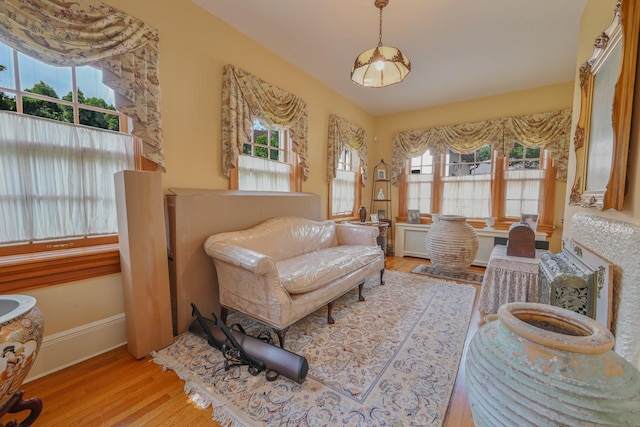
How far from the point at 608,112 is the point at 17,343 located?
9.24ft

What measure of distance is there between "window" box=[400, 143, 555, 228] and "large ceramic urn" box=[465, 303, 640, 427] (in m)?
3.96

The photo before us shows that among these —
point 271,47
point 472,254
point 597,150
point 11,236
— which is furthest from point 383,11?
point 11,236

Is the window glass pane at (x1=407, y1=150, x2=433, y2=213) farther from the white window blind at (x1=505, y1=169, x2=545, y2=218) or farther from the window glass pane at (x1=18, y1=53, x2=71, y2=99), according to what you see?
the window glass pane at (x1=18, y1=53, x2=71, y2=99)

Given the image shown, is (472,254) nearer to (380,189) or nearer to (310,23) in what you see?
(380,189)

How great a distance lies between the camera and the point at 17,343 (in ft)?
3.12

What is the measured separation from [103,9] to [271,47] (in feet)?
5.04

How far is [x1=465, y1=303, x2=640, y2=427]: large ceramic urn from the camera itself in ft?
1.77

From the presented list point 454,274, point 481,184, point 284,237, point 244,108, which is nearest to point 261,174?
point 244,108

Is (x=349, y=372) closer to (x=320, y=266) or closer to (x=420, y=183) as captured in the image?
(x=320, y=266)

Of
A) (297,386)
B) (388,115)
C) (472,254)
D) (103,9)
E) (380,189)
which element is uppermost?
(388,115)

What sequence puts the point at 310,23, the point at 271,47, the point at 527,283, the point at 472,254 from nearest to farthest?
the point at 527,283 < the point at 310,23 < the point at 271,47 < the point at 472,254

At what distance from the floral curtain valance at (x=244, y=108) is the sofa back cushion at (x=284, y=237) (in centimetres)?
69

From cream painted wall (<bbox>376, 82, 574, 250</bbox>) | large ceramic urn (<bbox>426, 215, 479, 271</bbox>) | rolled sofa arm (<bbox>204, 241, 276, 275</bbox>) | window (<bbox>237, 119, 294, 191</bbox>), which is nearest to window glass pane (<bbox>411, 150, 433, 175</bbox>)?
cream painted wall (<bbox>376, 82, 574, 250</bbox>)

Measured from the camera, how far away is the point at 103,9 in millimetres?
1641
